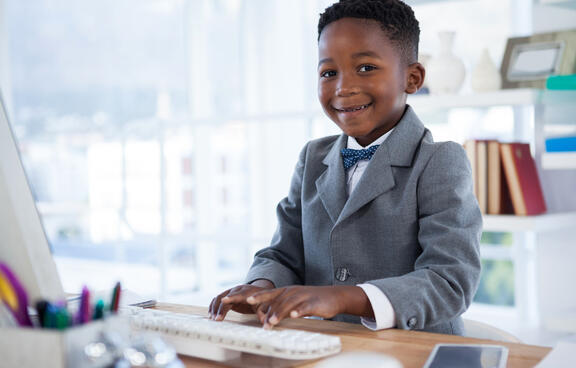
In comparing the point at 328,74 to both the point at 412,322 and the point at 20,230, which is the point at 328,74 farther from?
the point at 20,230

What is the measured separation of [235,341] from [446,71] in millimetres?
1822

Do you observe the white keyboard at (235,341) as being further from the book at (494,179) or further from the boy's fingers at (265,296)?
the book at (494,179)

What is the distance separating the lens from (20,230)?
27.8 inches

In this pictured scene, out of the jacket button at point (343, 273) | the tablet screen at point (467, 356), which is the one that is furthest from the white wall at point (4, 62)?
the tablet screen at point (467, 356)

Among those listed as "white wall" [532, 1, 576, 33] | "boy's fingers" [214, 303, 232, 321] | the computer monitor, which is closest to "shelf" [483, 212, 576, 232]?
"white wall" [532, 1, 576, 33]

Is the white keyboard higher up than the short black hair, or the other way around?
the short black hair

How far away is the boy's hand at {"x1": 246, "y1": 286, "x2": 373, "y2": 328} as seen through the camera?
81 centimetres

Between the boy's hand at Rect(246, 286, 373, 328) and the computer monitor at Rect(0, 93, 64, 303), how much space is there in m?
0.27

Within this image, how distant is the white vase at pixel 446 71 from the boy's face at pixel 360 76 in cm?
118

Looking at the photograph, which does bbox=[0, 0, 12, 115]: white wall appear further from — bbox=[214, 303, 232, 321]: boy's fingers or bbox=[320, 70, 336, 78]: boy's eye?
bbox=[214, 303, 232, 321]: boy's fingers

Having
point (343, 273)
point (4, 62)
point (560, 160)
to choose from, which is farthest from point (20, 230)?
point (4, 62)

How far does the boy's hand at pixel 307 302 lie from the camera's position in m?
0.81

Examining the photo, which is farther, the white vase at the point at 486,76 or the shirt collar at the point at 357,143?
the white vase at the point at 486,76

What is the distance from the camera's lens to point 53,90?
18.0 feet
